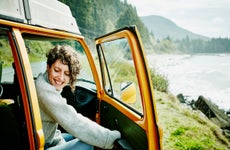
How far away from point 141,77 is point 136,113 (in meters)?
0.57

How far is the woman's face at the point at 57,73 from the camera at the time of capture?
2.00 metres

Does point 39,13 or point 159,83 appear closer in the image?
point 39,13

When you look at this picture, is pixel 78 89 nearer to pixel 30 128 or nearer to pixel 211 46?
pixel 30 128

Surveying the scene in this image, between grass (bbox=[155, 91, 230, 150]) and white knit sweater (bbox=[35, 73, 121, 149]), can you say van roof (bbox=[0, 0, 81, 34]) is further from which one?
grass (bbox=[155, 91, 230, 150])

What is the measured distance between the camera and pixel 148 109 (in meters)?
1.68

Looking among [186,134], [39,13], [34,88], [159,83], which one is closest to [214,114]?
[159,83]

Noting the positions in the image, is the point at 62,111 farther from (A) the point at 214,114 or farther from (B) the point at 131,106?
(A) the point at 214,114

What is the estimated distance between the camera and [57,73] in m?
2.03

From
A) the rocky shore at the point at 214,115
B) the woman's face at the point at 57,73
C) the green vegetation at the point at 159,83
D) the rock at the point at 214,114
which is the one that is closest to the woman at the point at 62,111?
the woman's face at the point at 57,73

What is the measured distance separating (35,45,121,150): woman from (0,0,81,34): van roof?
0.33 m

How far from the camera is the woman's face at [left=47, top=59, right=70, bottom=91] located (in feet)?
6.57

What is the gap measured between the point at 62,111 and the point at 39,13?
95cm

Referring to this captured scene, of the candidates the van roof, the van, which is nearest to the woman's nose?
the van

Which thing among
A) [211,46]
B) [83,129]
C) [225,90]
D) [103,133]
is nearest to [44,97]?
[83,129]
